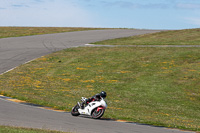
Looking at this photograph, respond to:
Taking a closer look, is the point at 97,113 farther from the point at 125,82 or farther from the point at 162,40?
the point at 162,40

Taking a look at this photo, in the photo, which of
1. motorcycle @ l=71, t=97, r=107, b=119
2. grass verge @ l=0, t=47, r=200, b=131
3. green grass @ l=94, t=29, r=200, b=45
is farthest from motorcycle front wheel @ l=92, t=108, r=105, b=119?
green grass @ l=94, t=29, r=200, b=45

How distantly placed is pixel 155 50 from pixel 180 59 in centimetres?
643

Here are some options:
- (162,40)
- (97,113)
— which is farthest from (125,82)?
(162,40)

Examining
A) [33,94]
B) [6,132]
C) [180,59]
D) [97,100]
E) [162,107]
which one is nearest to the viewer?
[6,132]

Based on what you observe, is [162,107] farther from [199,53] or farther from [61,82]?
[199,53]

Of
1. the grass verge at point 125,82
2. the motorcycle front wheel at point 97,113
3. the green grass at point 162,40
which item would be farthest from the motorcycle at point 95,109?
the green grass at point 162,40

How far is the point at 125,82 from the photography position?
88.7 ft

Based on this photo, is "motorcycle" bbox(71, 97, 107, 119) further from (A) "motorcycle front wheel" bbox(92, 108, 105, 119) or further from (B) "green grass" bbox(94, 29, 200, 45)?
(B) "green grass" bbox(94, 29, 200, 45)

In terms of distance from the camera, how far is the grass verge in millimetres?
18269

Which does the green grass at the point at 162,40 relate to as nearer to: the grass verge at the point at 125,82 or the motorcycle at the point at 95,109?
the grass verge at the point at 125,82

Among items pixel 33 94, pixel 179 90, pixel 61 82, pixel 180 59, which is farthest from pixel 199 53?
pixel 33 94

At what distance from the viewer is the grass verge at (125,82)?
719 inches

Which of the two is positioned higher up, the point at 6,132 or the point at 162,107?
the point at 6,132

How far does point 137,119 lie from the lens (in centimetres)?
1483
